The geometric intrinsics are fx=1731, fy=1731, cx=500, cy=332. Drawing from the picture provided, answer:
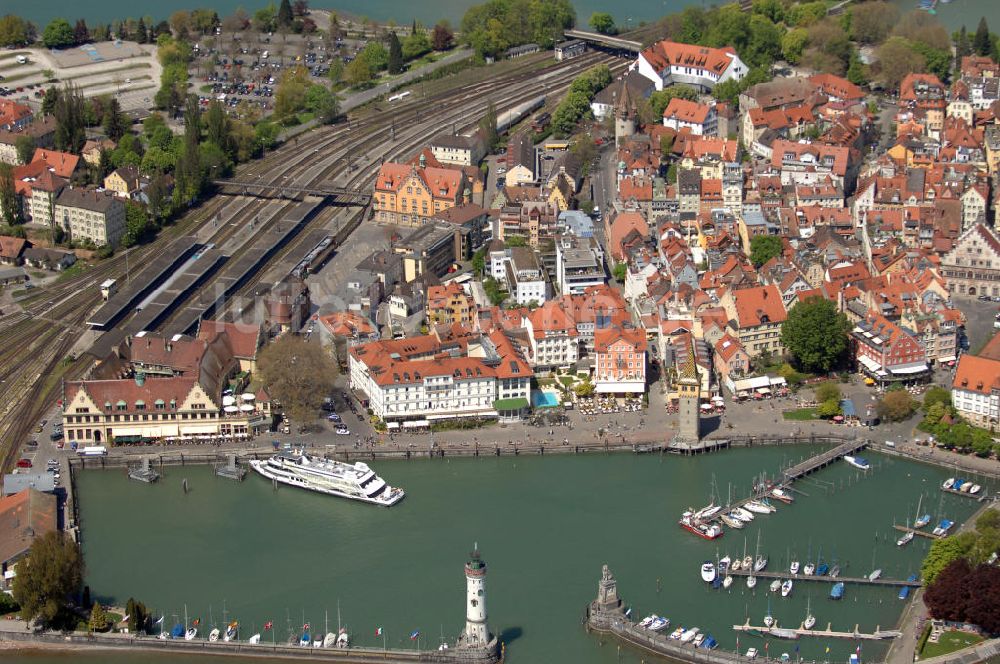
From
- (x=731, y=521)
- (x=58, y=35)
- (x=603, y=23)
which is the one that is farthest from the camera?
(x=603, y=23)

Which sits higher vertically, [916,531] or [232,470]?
[232,470]

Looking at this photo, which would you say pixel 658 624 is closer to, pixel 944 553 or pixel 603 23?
pixel 944 553

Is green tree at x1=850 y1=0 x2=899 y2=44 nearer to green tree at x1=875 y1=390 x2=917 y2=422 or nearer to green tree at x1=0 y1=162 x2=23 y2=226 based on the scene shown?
green tree at x1=875 y1=390 x2=917 y2=422

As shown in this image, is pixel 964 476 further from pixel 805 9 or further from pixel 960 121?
pixel 805 9

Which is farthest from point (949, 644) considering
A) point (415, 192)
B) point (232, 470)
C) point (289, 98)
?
point (289, 98)

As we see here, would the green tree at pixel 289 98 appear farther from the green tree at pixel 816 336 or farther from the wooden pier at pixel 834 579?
the wooden pier at pixel 834 579

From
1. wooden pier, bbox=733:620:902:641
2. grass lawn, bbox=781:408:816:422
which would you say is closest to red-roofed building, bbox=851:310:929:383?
grass lawn, bbox=781:408:816:422
